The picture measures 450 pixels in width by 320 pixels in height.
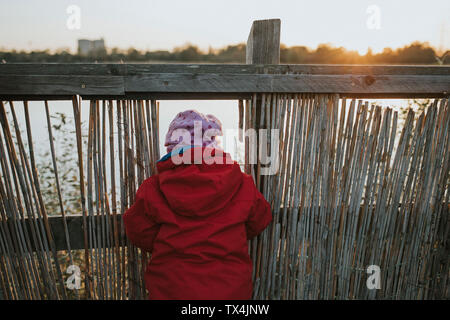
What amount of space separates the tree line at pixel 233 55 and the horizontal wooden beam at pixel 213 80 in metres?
0.27

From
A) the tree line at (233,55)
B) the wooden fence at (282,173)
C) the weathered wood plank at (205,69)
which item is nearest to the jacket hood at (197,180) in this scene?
the wooden fence at (282,173)

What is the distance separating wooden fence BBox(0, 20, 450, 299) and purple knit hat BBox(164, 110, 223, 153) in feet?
0.54

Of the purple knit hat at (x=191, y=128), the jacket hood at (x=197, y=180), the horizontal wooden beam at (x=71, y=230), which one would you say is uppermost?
the purple knit hat at (x=191, y=128)

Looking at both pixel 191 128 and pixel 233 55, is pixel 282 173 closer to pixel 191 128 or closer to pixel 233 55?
pixel 191 128

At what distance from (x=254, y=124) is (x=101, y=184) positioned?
95cm

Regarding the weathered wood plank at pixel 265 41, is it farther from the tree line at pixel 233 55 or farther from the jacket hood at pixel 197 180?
the jacket hood at pixel 197 180

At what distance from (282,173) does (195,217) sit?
64 centimetres

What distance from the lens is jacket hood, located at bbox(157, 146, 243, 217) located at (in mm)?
1339

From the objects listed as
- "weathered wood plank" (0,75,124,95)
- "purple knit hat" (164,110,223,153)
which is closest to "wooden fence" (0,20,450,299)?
"weathered wood plank" (0,75,124,95)

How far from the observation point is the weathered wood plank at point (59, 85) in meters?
1.44

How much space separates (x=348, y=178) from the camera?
178 cm
